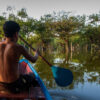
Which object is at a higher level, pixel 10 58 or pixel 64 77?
pixel 10 58

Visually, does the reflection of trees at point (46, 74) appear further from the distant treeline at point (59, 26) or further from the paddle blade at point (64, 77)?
the distant treeline at point (59, 26)

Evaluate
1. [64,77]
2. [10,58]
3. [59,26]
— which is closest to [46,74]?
[64,77]

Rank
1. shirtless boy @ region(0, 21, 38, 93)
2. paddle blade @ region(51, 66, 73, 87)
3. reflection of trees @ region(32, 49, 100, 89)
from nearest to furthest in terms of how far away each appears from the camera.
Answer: shirtless boy @ region(0, 21, 38, 93), paddle blade @ region(51, 66, 73, 87), reflection of trees @ region(32, 49, 100, 89)

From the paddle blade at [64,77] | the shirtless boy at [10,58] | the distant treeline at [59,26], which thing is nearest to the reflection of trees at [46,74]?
the paddle blade at [64,77]

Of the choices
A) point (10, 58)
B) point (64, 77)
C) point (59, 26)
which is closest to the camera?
point (10, 58)

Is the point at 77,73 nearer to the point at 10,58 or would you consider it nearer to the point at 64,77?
the point at 64,77

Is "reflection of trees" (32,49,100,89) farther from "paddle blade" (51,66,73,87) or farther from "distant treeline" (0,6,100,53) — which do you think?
"distant treeline" (0,6,100,53)

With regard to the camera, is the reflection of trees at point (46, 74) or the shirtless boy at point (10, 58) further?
the reflection of trees at point (46, 74)

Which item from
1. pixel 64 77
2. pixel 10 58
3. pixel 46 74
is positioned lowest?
pixel 46 74

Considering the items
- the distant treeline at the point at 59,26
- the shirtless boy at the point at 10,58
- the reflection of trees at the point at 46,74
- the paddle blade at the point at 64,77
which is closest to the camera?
Result: the shirtless boy at the point at 10,58

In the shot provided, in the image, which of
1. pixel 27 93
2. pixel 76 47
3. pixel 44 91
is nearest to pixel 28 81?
pixel 27 93

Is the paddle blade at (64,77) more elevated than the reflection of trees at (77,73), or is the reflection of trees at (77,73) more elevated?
the paddle blade at (64,77)

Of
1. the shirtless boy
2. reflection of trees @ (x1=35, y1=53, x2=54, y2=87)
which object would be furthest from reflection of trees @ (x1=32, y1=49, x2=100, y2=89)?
the shirtless boy

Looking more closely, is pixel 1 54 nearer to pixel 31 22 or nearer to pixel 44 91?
pixel 44 91
